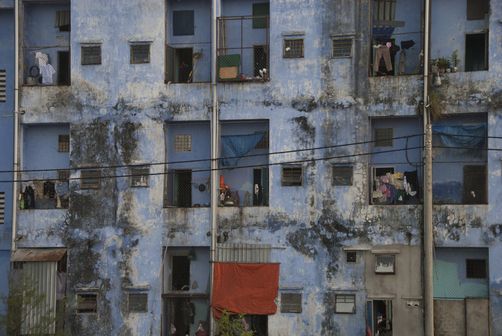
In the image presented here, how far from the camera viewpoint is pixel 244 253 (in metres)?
28.3

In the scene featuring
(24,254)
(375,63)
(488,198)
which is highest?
(375,63)

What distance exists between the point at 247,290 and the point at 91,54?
28.1 feet

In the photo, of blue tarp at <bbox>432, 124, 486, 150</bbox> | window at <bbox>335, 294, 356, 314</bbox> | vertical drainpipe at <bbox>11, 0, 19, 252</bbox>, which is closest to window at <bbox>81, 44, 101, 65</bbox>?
vertical drainpipe at <bbox>11, 0, 19, 252</bbox>

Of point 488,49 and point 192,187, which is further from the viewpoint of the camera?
point 192,187

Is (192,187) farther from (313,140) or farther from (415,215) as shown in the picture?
(415,215)

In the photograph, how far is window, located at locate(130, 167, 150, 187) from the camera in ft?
94.8

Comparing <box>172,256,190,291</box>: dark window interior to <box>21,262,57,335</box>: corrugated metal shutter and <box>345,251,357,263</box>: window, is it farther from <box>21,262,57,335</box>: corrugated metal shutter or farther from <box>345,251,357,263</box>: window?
<box>345,251,357,263</box>: window

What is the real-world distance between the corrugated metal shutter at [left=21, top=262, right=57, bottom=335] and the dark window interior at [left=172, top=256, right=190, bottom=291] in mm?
3496

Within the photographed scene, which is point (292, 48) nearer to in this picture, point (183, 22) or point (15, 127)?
point (183, 22)

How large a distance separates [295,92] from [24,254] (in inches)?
369

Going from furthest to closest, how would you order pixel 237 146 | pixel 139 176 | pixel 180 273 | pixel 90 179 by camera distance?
pixel 90 179
pixel 180 273
pixel 139 176
pixel 237 146

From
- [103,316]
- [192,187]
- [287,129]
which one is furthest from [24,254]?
A: [287,129]

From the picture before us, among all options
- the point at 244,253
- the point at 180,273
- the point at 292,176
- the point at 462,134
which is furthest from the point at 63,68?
the point at 462,134

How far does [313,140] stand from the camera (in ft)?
92.4
